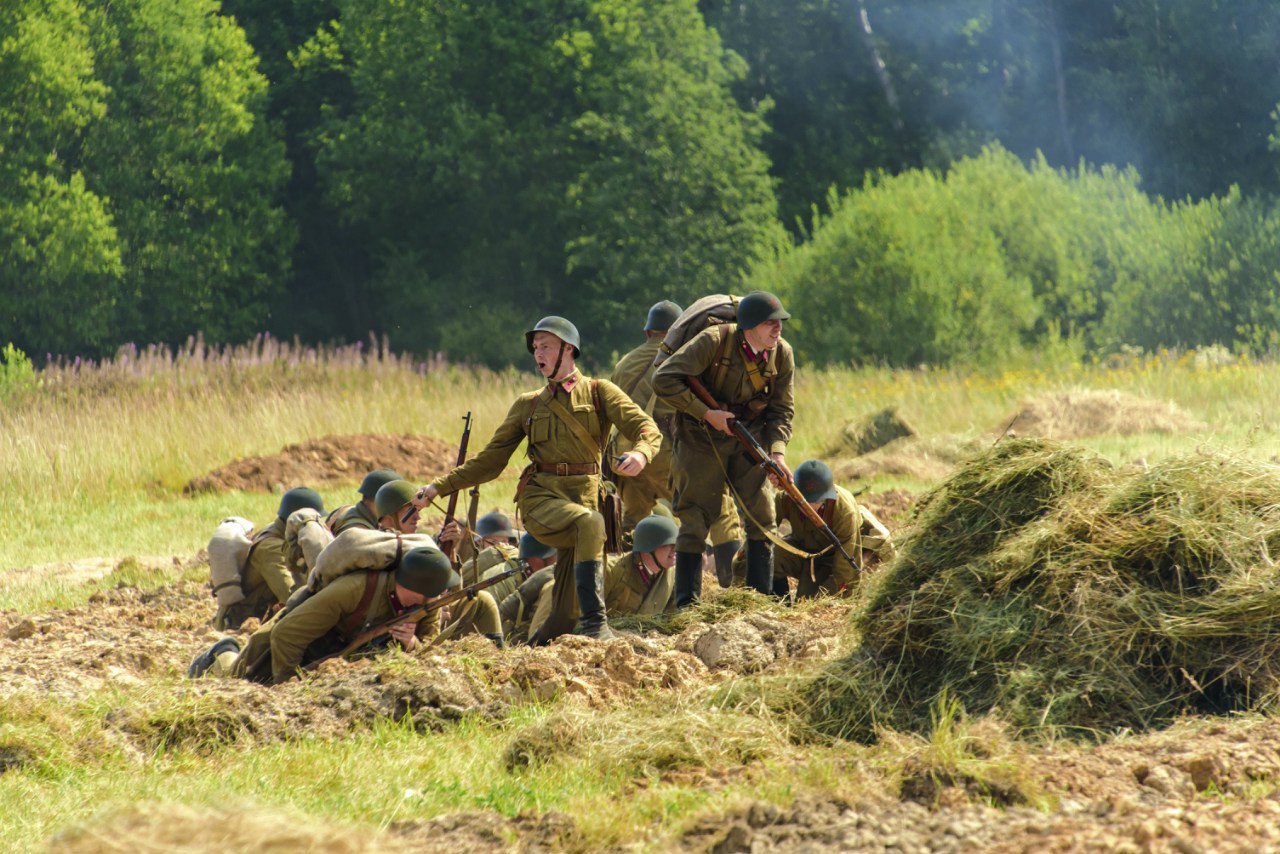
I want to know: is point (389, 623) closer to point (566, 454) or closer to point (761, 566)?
point (566, 454)

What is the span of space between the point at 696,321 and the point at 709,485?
97 cm

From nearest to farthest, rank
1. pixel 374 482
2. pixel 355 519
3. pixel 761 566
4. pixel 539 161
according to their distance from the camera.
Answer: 1. pixel 761 566
2. pixel 355 519
3. pixel 374 482
4. pixel 539 161

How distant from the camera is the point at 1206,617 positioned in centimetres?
723

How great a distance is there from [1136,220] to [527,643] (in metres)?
28.4

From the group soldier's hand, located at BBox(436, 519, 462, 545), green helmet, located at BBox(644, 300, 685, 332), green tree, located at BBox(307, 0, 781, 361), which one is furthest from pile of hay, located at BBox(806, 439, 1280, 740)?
green tree, located at BBox(307, 0, 781, 361)

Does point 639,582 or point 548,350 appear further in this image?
point 639,582

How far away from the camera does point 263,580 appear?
1138 centimetres

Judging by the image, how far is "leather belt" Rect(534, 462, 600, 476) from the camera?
378 inches

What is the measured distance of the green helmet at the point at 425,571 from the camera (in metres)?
8.62

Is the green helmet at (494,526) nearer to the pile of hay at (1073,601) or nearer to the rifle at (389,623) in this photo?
the rifle at (389,623)

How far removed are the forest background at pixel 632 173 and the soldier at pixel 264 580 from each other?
66.3 feet

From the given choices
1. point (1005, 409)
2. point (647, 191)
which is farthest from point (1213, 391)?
point (647, 191)

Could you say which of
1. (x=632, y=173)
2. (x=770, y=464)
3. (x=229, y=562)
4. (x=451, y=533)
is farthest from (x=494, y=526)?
(x=632, y=173)

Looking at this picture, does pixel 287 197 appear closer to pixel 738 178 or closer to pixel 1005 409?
pixel 738 178
